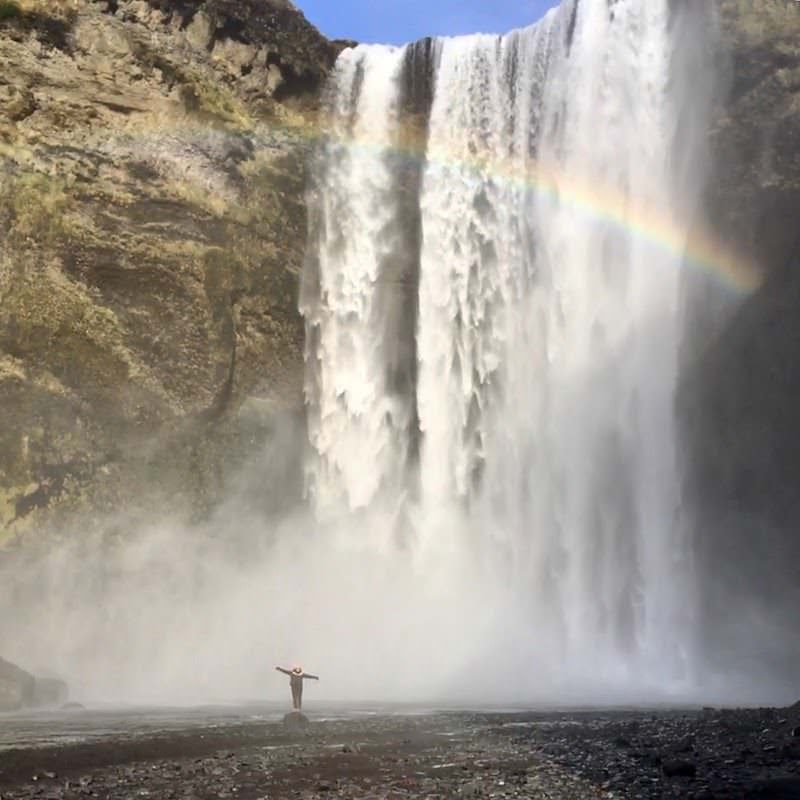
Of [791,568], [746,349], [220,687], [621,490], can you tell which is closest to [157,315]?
[220,687]

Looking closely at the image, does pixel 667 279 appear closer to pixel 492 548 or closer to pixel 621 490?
pixel 621 490

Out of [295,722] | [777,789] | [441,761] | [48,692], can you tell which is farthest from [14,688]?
[777,789]

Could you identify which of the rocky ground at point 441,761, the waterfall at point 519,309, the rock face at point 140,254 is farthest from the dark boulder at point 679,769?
the rock face at point 140,254

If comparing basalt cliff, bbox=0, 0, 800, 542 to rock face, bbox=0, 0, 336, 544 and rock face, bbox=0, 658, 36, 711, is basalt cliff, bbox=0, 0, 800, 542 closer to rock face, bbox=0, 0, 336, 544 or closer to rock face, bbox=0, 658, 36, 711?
rock face, bbox=0, 0, 336, 544

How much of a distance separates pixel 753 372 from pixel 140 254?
51.1ft

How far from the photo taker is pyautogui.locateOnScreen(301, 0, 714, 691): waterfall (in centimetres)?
2520

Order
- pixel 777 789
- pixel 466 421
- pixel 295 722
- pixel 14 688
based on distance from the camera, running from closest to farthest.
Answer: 1. pixel 777 789
2. pixel 295 722
3. pixel 14 688
4. pixel 466 421

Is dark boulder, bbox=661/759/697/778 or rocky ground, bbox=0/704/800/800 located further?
dark boulder, bbox=661/759/697/778

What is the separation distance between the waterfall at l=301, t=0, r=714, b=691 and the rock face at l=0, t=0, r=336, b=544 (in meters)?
1.90

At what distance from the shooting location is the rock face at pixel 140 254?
2373 cm

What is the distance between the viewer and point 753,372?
25031 mm

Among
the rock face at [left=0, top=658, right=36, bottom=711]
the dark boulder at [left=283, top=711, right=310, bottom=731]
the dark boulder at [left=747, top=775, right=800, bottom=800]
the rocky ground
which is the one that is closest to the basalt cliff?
the rock face at [left=0, top=658, right=36, bottom=711]

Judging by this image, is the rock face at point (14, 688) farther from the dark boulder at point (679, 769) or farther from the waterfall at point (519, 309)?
the dark boulder at point (679, 769)

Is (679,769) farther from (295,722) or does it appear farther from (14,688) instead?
(14,688)
